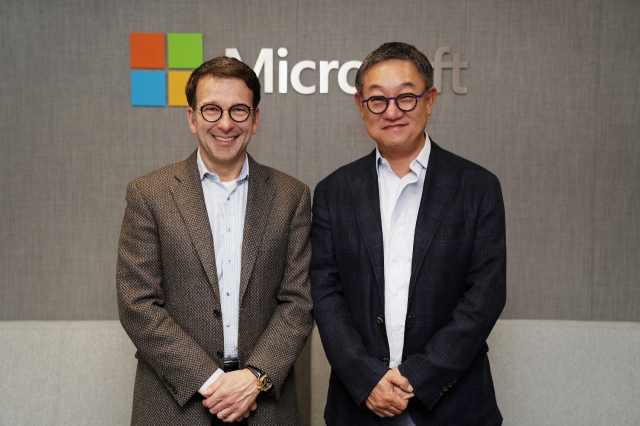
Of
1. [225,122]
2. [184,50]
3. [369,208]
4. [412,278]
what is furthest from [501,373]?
[184,50]

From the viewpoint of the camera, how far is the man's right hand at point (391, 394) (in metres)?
1.88

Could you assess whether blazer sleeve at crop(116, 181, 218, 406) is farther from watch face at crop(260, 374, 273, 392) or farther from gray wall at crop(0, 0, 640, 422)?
gray wall at crop(0, 0, 640, 422)

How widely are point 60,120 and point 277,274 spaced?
1.79 meters

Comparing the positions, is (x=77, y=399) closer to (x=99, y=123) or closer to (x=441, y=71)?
(x=99, y=123)

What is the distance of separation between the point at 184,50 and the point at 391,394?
2104 mm

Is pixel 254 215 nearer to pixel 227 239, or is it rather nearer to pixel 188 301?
pixel 227 239

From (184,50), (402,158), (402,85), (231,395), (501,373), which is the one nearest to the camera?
(231,395)

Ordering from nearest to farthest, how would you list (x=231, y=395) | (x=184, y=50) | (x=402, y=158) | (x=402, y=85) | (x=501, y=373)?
(x=231, y=395) < (x=402, y=85) < (x=402, y=158) < (x=501, y=373) < (x=184, y=50)

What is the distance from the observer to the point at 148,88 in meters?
3.09

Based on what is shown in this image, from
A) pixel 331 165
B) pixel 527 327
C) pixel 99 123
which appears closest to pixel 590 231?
pixel 527 327

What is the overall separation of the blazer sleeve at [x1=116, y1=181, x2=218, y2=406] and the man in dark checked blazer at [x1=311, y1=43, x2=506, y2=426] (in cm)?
47

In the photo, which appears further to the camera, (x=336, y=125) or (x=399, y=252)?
(x=336, y=125)

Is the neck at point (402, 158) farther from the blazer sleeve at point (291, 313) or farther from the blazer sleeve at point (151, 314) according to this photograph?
the blazer sleeve at point (151, 314)

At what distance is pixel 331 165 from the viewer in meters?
3.16
